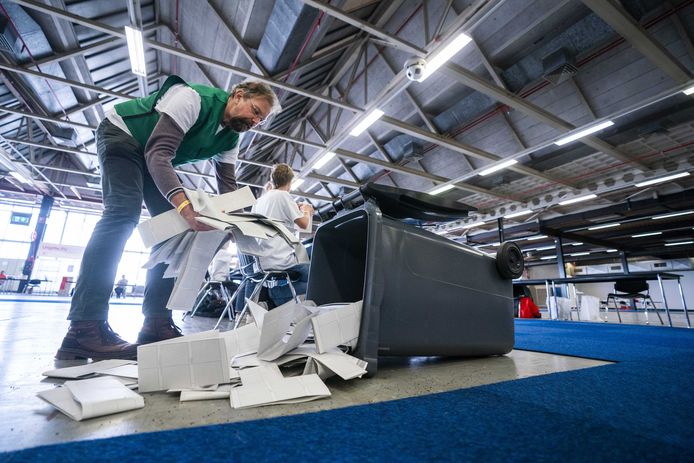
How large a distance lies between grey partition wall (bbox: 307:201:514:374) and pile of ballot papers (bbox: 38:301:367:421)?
0.09 meters

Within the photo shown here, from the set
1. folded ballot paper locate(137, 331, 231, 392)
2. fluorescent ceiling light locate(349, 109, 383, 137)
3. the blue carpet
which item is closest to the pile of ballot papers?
folded ballot paper locate(137, 331, 231, 392)

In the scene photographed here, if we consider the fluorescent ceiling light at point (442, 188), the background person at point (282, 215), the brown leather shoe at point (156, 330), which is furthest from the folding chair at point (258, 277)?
the fluorescent ceiling light at point (442, 188)

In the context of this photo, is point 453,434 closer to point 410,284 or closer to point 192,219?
point 410,284

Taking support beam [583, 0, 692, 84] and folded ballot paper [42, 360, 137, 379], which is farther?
support beam [583, 0, 692, 84]

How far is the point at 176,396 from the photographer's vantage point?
584 mm

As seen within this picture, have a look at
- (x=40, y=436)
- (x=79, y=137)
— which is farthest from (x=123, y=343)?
(x=79, y=137)

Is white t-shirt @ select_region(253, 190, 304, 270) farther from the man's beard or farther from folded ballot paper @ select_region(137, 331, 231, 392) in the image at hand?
folded ballot paper @ select_region(137, 331, 231, 392)

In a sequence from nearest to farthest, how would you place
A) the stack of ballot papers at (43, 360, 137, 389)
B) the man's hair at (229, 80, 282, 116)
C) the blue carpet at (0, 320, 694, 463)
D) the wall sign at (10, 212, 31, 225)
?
the blue carpet at (0, 320, 694, 463) → the stack of ballot papers at (43, 360, 137, 389) → the man's hair at (229, 80, 282, 116) → the wall sign at (10, 212, 31, 225)

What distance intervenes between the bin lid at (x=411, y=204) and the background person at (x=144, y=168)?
0.50 meters

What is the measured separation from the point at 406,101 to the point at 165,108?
16.8 ft

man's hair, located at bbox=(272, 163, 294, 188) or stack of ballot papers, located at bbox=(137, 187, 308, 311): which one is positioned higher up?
man's hair, located at bbox=(272, 163, 294, 188)

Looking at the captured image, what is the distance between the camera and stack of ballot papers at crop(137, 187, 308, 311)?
72cm

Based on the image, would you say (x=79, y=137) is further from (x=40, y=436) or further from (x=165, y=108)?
(x=40, y=436)

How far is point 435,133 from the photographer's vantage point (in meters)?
5.23
